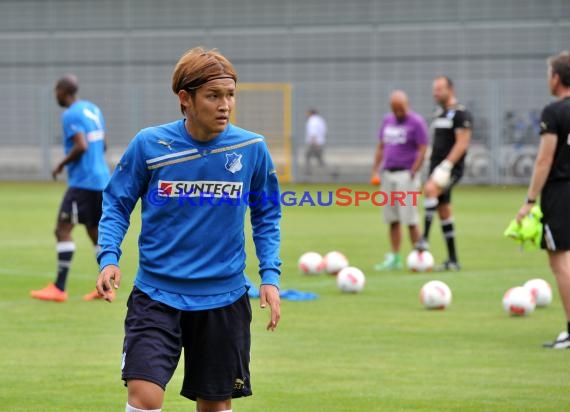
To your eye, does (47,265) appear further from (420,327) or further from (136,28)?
(136,28)

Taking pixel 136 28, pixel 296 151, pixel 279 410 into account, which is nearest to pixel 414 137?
pixel 279 410

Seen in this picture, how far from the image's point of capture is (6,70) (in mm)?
40031

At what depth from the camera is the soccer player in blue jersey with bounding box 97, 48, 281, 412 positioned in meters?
5.61

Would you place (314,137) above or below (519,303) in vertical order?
below

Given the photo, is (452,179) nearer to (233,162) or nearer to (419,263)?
(419,263)

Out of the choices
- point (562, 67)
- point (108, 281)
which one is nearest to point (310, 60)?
point (562, 67)

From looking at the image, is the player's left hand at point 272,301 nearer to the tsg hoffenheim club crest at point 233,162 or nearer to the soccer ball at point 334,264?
the tsg hoffenheim club crest at point 233,162

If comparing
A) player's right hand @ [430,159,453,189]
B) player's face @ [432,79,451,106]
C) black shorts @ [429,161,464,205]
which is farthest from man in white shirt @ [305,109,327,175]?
player's right hand @ [430,159,453,189]

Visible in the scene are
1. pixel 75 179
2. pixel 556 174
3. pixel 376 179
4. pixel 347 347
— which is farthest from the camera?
pixel 376 179

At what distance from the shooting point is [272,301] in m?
5.80

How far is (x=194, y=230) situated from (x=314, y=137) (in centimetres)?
3019

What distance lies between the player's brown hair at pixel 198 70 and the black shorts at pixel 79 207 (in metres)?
7.66

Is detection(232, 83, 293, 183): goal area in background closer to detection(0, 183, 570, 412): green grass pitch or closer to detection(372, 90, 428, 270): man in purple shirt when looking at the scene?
detection(0, 183, 570, 412): green grass pitch

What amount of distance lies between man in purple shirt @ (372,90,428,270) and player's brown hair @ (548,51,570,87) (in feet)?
22.3
